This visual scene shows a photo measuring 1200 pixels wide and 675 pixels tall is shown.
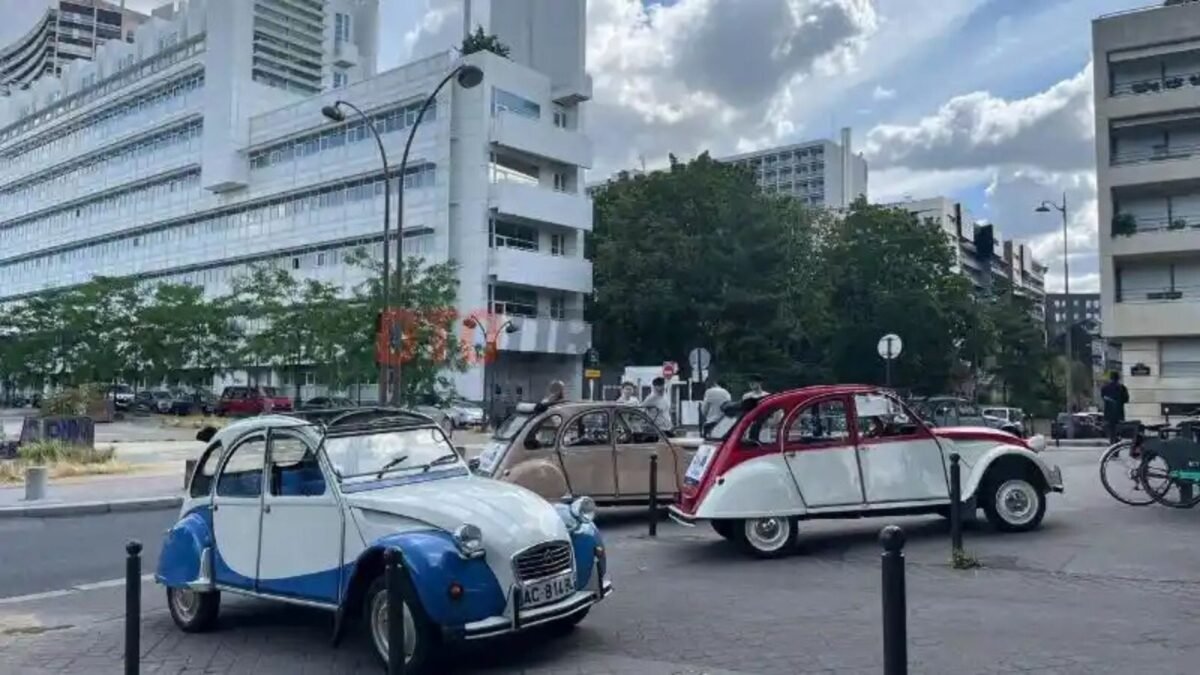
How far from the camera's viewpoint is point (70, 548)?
12.4 m

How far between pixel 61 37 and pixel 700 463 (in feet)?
498

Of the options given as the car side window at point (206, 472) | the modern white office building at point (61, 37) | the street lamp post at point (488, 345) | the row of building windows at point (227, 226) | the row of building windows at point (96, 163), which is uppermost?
the modern white office building at point (61, 37)

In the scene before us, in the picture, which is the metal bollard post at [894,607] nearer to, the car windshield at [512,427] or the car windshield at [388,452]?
the car windshield at [388,452]

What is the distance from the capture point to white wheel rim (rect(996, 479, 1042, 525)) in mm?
10836

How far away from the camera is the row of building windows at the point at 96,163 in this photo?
69.8 m

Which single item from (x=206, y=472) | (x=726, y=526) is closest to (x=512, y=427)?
(x=726, y=526)

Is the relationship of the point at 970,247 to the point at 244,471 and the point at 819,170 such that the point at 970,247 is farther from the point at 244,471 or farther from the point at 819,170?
the point at 244,471

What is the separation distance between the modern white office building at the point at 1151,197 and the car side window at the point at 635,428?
32.9 meters

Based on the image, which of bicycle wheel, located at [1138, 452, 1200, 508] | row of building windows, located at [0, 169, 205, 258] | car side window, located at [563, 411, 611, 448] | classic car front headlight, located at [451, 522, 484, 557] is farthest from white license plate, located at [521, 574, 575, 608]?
row of building windows, located at [0, 169, 205, 258]

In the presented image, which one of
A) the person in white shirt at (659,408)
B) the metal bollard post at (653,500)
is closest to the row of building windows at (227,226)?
the person in white shirt at (659,408)

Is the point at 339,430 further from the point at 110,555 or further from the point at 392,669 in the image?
the point at 110,555

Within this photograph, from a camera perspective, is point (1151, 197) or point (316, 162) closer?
point (1151, 197)

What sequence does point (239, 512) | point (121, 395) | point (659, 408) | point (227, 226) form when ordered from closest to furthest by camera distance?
point (239, 512)
point (659, 408)
point (121, 395)
point (227, 226)

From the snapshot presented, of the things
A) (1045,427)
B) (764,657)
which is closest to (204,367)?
(1045,427)
